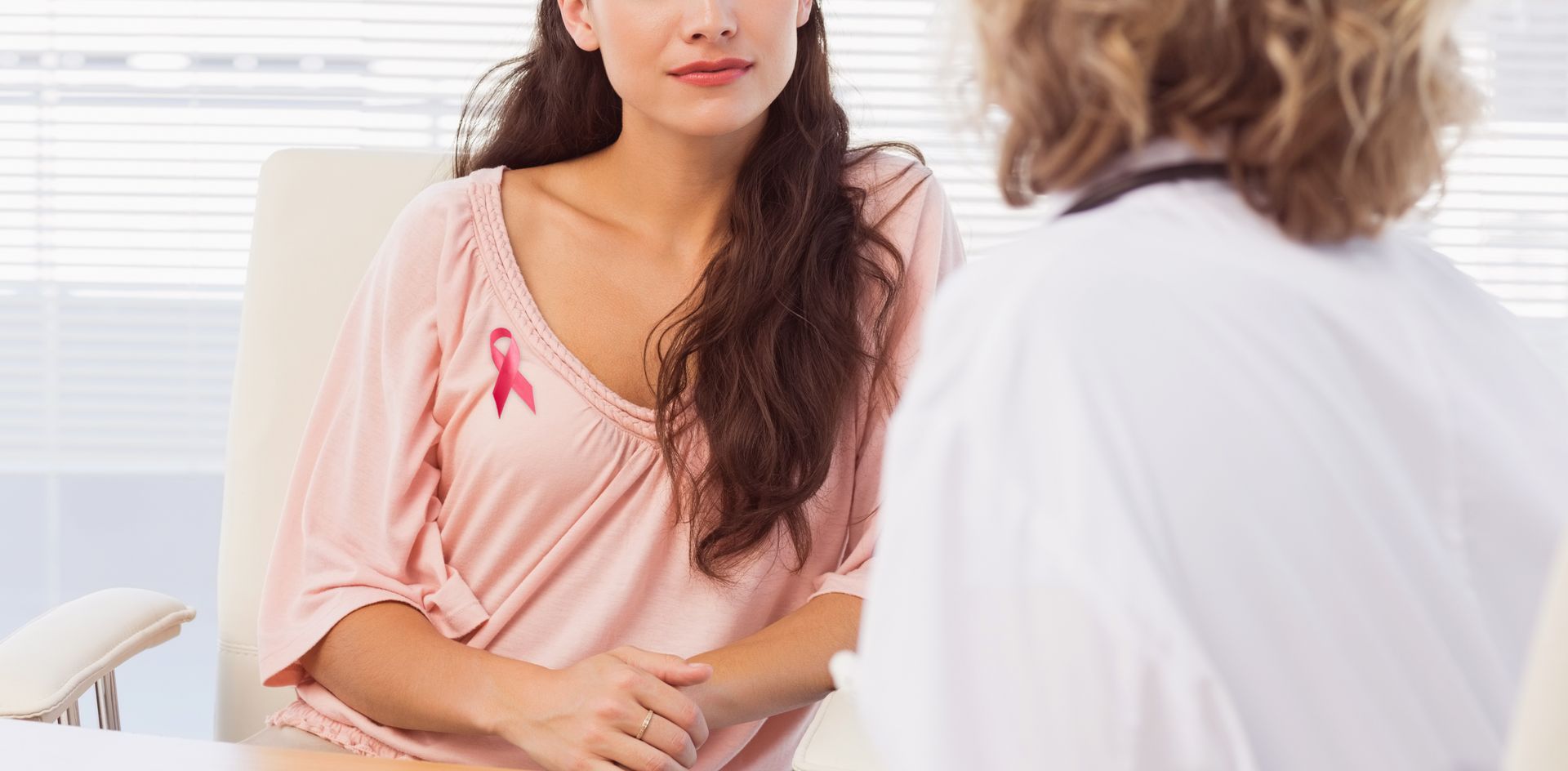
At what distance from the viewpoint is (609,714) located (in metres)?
1.17

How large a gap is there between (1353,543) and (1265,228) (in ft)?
0.42

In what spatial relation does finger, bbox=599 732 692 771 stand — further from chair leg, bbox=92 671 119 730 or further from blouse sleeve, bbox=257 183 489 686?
chair leg, bbox=92 671 119 730

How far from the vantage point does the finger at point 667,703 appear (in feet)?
3.87

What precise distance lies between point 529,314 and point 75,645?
1.68ft

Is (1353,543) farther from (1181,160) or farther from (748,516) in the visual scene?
(748,516)

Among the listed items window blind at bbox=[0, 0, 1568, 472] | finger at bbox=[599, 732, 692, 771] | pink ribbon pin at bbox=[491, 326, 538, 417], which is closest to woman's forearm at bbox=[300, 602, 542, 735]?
finger at bbox=[599, 732, 692, 771]

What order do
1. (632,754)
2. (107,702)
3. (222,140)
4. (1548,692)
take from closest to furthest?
(1548,692)
(632,754)
(107,702)
(222,140)

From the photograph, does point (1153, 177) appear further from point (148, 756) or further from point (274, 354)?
point (274, 354)

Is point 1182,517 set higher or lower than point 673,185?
higher

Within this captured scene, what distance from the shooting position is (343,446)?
4.50 ft

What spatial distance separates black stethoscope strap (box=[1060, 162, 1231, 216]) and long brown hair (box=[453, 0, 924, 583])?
2.43 ft

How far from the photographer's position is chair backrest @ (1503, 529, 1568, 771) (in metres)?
0.48

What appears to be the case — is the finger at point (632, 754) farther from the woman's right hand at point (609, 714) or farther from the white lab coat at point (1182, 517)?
the white lab coat at point (1182, 517)

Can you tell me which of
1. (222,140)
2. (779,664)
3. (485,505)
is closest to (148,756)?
(485,505)
